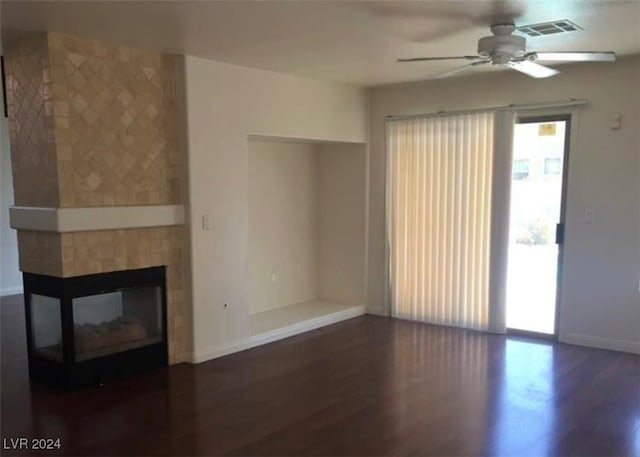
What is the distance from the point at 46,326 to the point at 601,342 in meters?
4.60

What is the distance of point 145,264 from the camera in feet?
14.2

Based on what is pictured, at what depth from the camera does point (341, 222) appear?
6.44 meters

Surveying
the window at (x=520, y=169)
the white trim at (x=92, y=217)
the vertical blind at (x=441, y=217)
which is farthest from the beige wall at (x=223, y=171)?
the window at (x=520, y=169)

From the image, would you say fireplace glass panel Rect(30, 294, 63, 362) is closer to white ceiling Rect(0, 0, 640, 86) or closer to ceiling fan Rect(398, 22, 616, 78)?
white ceiling Rect(0, 0, 640, 86)

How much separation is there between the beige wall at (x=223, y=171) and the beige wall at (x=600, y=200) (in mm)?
2267

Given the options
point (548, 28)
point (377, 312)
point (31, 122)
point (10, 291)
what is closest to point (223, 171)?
point (31, 122)

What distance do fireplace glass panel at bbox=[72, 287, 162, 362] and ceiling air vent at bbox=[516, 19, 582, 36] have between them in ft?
10.8

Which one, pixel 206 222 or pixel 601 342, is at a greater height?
pixel 206 222

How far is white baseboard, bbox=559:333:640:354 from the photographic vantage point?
186 inches

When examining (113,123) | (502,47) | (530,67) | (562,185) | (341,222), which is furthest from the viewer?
(341,222)

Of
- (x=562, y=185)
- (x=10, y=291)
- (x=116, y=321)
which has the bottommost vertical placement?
(x=10, y=291)

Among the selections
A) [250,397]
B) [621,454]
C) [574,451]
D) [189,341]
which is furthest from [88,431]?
[621,454]

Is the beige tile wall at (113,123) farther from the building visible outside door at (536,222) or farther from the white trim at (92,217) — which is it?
the building visible outside door at (536,222)

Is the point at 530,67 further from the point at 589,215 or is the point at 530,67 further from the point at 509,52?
the point at 589,215
